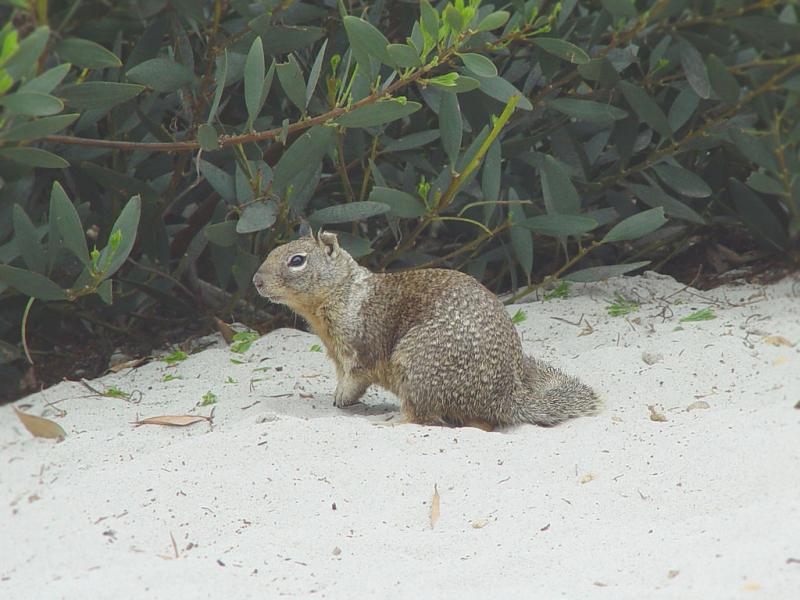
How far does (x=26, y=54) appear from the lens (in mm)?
2820

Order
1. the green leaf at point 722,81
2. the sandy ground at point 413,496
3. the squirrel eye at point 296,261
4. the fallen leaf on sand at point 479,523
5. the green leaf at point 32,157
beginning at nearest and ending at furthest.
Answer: the sandy ground at point 413,496 → the fallen leaf on sand at point 479,523 → the green leaf at point 32,157 → the squirrel eye at point 296,261 → the green leaf at point 722,81

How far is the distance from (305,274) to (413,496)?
137 cm

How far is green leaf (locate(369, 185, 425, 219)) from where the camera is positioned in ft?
14.4

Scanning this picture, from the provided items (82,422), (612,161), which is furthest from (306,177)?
(612,161)

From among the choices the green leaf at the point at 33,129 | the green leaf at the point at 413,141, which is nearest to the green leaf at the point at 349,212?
the green leaf at the point at 413,141

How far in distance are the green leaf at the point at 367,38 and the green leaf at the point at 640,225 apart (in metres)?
1.60

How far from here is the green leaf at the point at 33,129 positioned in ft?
10.5

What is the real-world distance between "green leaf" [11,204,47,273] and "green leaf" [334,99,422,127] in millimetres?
1242

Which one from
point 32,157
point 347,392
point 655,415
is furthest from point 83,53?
point 655,415

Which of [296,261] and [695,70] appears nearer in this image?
[296,261]

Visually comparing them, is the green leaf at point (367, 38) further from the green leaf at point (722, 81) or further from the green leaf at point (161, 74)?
the green leaf at point (722, 81)

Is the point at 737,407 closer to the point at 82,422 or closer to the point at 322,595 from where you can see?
the point at 322,595

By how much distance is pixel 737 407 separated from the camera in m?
3.88

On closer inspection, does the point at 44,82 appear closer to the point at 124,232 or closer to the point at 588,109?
the point at 124,232
